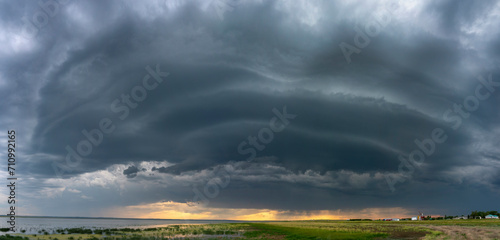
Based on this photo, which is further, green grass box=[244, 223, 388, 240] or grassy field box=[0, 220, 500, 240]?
green grass box=[244, 223, 388, 240]

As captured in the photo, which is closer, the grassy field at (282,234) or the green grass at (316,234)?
the grassy field at (282,234)

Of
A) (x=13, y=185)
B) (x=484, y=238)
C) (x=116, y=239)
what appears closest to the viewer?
(x=13, y=185)

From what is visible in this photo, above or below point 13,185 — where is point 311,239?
below

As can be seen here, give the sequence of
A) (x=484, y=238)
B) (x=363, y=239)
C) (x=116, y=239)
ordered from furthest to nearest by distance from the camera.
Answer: (x=116, y=239), (x=363, y=239), (x=484, y=238)

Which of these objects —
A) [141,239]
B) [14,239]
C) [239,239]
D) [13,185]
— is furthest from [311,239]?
[14,239]

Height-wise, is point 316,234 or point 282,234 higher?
point 316,234

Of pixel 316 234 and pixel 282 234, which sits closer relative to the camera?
pixel 316 234

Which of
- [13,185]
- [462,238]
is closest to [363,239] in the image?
[462,238]

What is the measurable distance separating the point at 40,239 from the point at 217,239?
36461 millimetres

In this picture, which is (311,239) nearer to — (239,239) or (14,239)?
(239,239)

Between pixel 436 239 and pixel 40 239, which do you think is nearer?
pixel 436 239

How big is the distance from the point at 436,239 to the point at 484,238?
7.77 metres

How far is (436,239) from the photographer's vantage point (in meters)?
60.3

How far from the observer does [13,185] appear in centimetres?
4500
